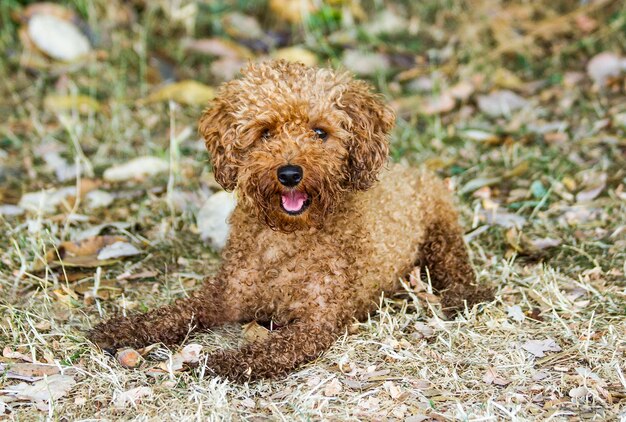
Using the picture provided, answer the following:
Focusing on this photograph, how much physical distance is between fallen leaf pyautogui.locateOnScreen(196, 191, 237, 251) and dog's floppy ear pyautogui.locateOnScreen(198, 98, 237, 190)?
3.27 feet

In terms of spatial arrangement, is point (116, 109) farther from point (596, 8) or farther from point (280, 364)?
point (596, 8)

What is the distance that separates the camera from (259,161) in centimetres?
357

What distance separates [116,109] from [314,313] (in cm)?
339

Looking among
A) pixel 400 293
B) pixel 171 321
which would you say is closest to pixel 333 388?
pixel 171 321

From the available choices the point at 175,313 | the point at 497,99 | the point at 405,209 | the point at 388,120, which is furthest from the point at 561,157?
the point at 175,313

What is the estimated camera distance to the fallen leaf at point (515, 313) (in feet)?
13.2

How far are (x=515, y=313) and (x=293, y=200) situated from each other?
124 cm

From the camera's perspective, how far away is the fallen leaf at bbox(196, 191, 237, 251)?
4.86 m

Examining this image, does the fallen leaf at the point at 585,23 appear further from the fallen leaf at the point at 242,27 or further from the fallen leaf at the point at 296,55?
the fallen leaf at the point at 242,27

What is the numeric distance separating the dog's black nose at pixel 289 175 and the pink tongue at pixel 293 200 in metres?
0.07

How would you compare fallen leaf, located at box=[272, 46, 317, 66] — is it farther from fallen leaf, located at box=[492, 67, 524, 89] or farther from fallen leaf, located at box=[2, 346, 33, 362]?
fallen leaf, located at box=[2, 346, 33, 362]

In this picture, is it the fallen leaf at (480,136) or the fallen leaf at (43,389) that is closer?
the fallen leaf at (43,389)

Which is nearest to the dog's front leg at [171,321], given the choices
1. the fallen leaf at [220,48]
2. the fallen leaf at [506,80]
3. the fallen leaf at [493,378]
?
the fallen leaf at [493,378]

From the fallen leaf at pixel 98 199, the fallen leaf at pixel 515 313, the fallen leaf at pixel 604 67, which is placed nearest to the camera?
the fallen leaf at pixel 515 313
